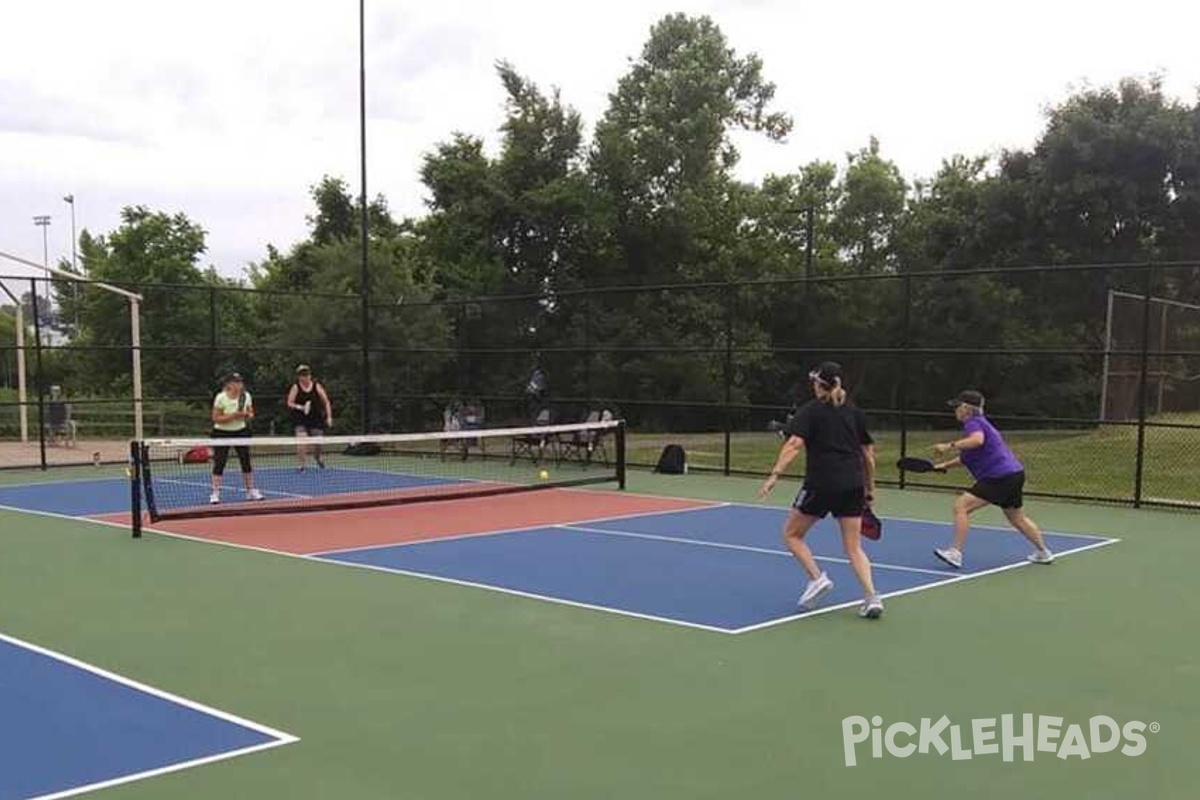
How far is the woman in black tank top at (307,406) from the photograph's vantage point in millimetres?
17531

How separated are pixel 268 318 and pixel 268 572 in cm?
2222

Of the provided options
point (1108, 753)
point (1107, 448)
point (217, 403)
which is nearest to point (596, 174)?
point (1107, 448)

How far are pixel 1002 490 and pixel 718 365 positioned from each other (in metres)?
12.4

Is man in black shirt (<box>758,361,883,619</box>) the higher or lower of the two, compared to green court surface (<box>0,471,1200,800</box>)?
higher

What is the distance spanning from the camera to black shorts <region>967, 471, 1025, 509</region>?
9.77m

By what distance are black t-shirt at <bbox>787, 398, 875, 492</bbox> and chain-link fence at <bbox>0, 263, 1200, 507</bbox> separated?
31.8 ft

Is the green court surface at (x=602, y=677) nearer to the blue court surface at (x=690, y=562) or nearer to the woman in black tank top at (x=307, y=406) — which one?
the blue court surface at (x=690, y=562)

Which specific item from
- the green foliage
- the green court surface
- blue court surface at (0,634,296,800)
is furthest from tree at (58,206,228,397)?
blue court surface at (0,634,296,800)

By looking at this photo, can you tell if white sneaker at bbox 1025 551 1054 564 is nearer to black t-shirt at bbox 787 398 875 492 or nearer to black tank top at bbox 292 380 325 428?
black t-shirt at bbox 787 398 875 492

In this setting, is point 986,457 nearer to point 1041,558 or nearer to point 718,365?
point 1041,558

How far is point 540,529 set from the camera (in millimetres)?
12172

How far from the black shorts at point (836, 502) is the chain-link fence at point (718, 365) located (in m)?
9.87
